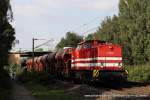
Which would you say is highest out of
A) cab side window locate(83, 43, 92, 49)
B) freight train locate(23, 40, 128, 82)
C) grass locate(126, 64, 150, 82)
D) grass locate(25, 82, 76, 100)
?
cab side window locate(83, 43, 92, 49)

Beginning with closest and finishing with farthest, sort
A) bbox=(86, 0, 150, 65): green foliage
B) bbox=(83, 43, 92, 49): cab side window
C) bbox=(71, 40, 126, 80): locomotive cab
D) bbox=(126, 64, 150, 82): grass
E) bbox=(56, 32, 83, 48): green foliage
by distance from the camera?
bbox=(71, 40, 126, 80): locomotive cab < bbox=(83, 43, 92, 49): cab side window < bbox=(126, 64, 150, 82): grass < bbox=(86, 0, 150, 65): green foliage < bbox=(56, 32, 83, 48): green foliage

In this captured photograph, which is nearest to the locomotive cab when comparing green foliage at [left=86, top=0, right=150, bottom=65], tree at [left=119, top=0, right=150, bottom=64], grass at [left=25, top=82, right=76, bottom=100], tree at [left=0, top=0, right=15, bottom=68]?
grass at [left=25, top=82, right=76, bottom=100]

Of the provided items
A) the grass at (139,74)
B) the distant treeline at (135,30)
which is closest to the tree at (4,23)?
the grass at (139,74)

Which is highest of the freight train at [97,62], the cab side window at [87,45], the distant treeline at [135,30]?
the distant treeline at [135,30]

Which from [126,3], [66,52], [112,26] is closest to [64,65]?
[66,52]

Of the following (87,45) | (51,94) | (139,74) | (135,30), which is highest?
(135,30)

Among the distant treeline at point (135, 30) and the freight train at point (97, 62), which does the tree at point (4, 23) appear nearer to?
the freight train at point (97, 62)

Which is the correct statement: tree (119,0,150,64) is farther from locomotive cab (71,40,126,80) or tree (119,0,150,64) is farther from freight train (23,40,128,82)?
locomotive cab (71,40,126,80)

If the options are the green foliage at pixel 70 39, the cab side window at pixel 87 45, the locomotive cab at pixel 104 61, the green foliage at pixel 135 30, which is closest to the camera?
the locomotive cab at pixel 104 61

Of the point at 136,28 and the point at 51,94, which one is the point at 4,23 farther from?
the point at 136,28

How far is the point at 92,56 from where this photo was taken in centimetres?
3309

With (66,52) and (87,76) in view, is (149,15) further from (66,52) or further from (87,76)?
(87,76)

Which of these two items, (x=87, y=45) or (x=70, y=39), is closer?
(x=87, y=45)

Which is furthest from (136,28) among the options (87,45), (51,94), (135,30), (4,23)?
(51,94)
